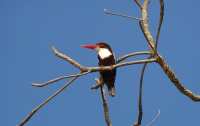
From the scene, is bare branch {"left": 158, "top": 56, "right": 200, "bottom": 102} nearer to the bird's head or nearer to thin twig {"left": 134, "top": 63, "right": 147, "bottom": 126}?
thin twig {"left": 134, "top": 63, "right": 147, "bottom": 126}

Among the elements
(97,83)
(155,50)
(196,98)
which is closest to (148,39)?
(155,50)

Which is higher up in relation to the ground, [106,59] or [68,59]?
[68,59]

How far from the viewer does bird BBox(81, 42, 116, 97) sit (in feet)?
23.3

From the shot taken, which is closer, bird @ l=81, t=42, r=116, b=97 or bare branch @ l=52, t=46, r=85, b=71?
bare branch @ l=52, t=46, r=85, b=71

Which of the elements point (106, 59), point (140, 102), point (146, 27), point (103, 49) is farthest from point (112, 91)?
point (146, 27)

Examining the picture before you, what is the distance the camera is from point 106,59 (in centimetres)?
731

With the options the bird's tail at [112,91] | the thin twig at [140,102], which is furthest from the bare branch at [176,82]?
the bird's tail at [112,91]

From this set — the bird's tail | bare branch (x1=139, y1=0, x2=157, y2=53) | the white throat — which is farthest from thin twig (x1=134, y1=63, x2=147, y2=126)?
the white throat

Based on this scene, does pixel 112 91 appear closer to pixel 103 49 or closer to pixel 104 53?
pixel 104 53

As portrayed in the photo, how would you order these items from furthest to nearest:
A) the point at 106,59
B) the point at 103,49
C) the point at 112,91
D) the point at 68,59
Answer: the point at 103,49, the point at 106,59, the point at 112,91, the point at 68,59

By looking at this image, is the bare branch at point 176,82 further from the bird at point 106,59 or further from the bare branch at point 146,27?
the bird at point 106,59

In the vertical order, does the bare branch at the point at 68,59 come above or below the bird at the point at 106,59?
above

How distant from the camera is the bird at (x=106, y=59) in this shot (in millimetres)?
7096

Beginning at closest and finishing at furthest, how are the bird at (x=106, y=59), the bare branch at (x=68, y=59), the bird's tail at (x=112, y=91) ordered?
the bare branch at (x=68, y=59)
the bird's tail at (x=112, y=91)
the bird at (x=106, y=59)
